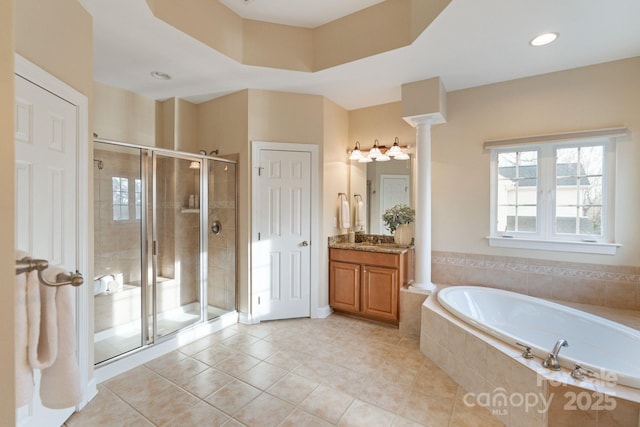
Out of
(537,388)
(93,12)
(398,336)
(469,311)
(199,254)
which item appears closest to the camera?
(537,388)

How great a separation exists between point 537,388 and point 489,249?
5.71ft

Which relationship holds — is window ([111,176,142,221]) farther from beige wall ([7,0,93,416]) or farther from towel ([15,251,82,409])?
towel ([15,251,82,409])

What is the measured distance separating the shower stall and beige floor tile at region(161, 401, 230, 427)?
93 cm

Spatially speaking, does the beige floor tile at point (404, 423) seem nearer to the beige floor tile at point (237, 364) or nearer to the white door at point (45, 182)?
the beige floor tile at point (237, 364)

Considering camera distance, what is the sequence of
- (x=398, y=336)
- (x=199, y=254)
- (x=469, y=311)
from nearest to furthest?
(x=469, y=311), (x=398, y=336), (x=199, y=254)

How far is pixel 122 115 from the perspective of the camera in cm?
322

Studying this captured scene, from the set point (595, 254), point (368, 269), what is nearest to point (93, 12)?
point (368, 269)

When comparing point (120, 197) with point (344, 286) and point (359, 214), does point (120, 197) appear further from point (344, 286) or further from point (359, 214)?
point (359, 214)

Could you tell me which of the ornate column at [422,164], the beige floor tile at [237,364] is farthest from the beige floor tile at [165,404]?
the ornate column at [422,164]

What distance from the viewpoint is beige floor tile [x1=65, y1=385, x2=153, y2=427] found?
176 cm

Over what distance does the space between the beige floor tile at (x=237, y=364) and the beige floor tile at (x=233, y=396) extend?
159 mm

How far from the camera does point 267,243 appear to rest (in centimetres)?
329

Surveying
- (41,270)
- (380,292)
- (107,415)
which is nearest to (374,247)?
(380,292)

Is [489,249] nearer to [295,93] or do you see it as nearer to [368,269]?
[368,269]
